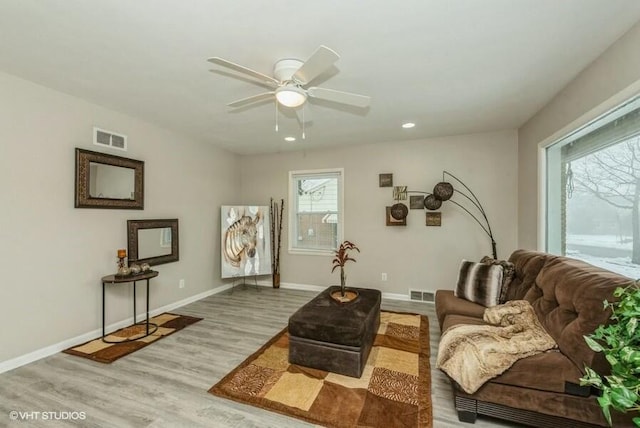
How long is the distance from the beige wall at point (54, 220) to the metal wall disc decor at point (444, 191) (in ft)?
12.6

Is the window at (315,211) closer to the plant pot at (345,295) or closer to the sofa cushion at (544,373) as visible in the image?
the plant pot at (345,295)

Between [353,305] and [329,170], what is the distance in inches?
104

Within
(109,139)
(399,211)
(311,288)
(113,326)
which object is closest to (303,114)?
(399,211)

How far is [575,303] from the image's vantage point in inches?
66.2

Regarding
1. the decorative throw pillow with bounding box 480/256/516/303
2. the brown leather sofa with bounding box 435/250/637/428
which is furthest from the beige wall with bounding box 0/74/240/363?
the decorative throw pillow with bounding box 480/256/516/303

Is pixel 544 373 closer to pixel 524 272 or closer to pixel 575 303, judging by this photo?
pixel 575 303

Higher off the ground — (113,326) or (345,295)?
(345,295)

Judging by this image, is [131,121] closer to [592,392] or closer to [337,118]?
[337,118]

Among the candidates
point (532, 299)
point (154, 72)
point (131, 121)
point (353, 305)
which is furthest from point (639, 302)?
point (131, 121)

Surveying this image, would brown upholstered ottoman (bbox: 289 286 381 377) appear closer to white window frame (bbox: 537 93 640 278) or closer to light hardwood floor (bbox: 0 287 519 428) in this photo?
light hardwood floor (bbox: 0 287 519 428)

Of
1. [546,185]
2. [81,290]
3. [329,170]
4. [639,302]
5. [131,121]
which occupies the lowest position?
[81,290]

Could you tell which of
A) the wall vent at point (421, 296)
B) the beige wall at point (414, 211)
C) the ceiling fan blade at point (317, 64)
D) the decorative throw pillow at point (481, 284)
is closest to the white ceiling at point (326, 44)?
the ceiling fan blade at point (317, 64)

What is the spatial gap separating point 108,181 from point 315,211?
2.98 metres

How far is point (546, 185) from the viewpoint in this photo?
3.04 metres
